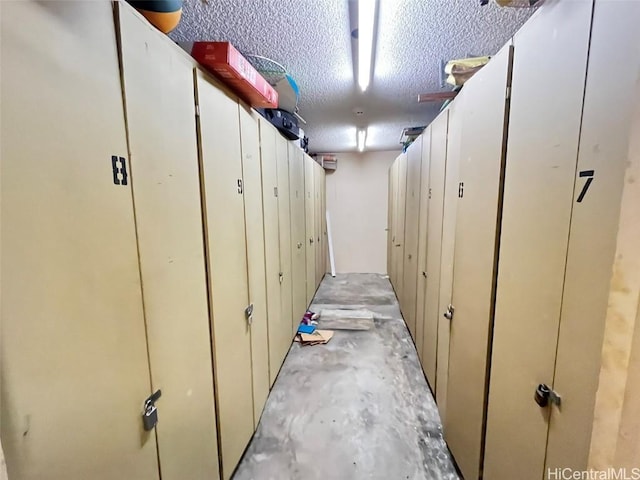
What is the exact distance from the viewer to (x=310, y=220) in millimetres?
4234

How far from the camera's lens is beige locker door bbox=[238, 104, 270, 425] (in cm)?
174

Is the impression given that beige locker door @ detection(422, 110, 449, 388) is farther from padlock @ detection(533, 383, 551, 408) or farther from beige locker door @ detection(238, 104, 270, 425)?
beige locker door @ detection(238, 104, 270, 425)

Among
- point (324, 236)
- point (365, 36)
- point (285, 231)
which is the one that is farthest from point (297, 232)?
point (324, 236)

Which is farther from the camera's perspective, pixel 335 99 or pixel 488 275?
pixel 335 99

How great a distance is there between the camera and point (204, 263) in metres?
1.28

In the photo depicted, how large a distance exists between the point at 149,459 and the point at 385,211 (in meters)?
5.70

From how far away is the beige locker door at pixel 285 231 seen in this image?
2537 millimetres

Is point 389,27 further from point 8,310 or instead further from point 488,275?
point 8,310

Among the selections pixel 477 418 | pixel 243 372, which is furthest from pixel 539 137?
pixel 243 372

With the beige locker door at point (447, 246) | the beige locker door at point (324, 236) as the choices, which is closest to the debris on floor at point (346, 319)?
the beige locker door at point (447, 246)

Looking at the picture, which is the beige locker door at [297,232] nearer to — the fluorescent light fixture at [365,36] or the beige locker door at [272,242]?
the beige locker door at [272,242]

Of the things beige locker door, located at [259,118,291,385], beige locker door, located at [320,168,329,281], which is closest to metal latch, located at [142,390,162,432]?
beige locker door, located at [259,118,291,385]

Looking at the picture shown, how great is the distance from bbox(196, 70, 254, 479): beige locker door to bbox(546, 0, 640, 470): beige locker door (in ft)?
4.57

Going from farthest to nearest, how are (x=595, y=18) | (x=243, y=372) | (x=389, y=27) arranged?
(x=243, y=372) → (x=389, y=27) → (x=595, y=18)
